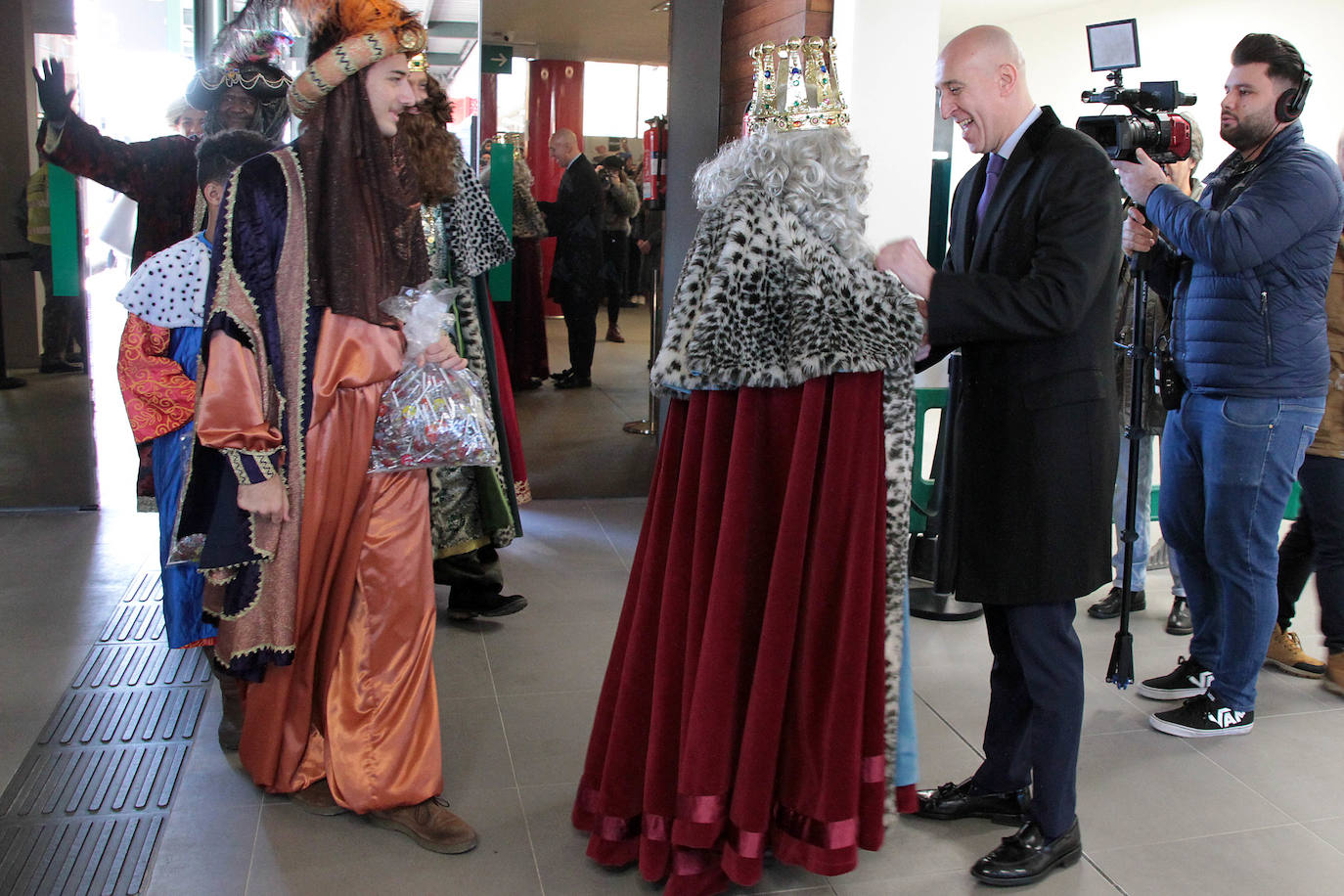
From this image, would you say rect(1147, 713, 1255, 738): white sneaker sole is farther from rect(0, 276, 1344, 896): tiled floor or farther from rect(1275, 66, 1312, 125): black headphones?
rect(1275, 66, 1312, 125): black headphones

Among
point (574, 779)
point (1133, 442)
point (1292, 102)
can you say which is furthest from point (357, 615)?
point (1292, 102)

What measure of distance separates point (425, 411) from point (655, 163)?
2872 mm

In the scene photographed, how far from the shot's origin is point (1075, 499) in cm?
223

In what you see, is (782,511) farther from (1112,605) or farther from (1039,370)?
(1112,605)

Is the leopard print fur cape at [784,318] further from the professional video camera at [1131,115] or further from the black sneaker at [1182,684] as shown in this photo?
the black sneaker at [1182,684]

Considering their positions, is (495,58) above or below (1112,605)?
above

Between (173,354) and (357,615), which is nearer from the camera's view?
(357,615)

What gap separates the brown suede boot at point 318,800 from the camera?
256 centimetres

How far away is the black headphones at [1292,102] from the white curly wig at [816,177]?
1.50 metres

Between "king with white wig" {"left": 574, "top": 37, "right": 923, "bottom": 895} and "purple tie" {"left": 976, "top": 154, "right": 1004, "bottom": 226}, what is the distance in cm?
39

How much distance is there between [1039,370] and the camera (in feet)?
7.22

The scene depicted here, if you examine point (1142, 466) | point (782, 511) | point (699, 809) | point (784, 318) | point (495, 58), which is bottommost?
point (699, 809)

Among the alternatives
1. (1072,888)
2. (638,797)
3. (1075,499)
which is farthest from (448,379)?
(1072,888)

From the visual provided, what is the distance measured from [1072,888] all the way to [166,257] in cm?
238
